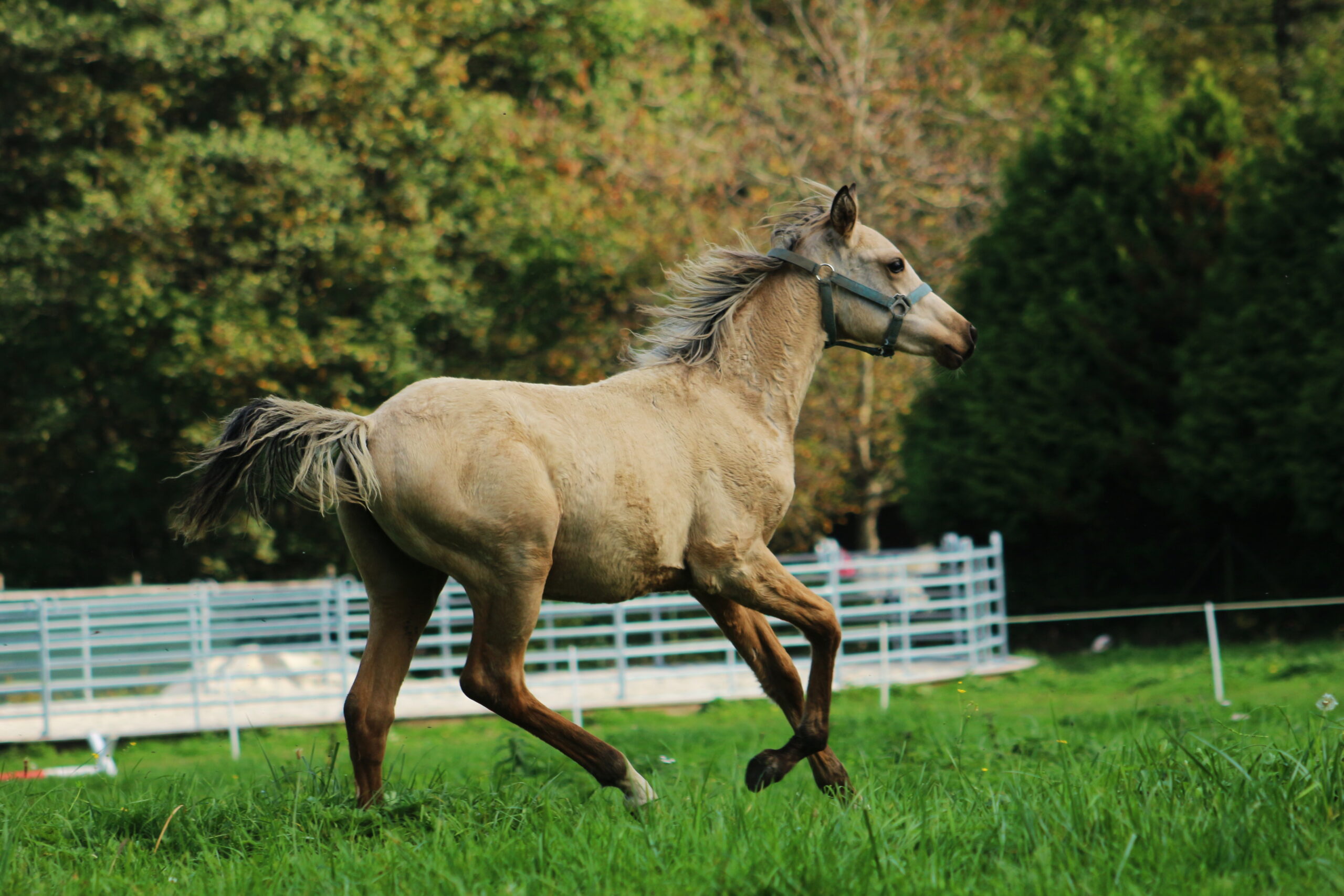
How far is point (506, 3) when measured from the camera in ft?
56.9

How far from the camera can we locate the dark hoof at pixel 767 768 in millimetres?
4438

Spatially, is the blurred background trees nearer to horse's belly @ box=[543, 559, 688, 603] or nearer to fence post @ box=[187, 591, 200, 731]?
fence post @ box=[187, 591, 200, 731]

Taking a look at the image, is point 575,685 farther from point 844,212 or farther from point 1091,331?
point 1091,331

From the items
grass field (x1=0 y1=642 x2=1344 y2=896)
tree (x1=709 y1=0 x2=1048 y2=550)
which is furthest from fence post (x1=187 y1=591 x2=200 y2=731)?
tree (x1=709 y1=0 x2=1048 y2=550)

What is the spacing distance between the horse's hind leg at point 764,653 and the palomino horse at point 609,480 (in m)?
0.01

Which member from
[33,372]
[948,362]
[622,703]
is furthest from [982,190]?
[948,362]

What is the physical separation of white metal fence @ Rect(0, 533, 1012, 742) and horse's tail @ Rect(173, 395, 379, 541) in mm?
5908

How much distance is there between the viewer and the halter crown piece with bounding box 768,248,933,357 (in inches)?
193

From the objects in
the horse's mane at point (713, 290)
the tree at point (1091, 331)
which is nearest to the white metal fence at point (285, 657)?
the tree at point (1091, 331)

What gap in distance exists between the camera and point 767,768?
4.47 meters

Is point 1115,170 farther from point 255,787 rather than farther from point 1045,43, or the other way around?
point 255,787

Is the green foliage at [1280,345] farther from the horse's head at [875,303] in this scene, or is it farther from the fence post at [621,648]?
the horse's head at [875,303]

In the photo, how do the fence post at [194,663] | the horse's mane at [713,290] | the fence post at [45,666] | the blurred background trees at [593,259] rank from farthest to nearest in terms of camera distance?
1. the blurred background trees at [593,259]
2. the fence post at [194,663]
3. the fence post at [45,666]
4. the horse's mane at [713,290]

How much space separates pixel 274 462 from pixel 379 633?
0.74 m
